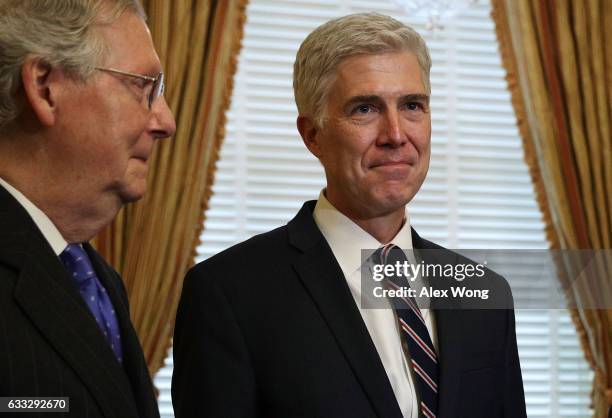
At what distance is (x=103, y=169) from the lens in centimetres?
157

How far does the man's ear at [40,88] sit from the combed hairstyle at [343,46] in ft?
2.70

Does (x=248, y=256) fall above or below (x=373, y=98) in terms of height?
below

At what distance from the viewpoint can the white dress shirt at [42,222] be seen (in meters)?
1.50

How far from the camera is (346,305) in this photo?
203 centimetres

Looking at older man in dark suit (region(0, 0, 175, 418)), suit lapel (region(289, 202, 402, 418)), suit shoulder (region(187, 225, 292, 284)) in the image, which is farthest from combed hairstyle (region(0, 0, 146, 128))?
suit lapel (region(289, 202, 402, 418))

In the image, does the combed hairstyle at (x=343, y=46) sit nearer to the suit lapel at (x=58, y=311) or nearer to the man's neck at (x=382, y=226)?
the man's neck at (x=382, y=226)

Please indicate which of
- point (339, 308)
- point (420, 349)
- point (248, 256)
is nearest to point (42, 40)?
point (248, 256)

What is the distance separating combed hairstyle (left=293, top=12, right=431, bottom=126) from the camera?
7.02ft

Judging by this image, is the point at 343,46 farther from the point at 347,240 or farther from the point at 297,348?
the point at 297,348

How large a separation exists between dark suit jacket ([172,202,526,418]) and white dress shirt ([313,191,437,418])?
37 millimetres

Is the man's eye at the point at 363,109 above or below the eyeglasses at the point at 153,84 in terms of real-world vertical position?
above

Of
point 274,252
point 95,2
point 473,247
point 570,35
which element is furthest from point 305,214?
point 570,35

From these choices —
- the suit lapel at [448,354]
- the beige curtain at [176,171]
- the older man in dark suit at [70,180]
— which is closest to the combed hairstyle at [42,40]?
the older man in dark suit at [70,180]

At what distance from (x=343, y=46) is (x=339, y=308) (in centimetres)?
65
